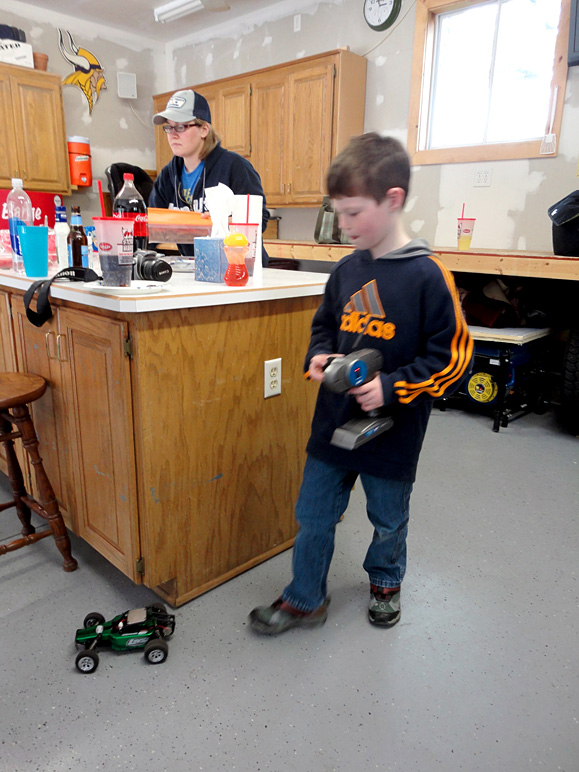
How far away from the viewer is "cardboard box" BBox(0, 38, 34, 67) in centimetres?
448

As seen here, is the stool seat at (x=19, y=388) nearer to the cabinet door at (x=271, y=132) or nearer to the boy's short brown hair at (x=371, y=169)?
the boy's short brown hair at (x=371, y=169)

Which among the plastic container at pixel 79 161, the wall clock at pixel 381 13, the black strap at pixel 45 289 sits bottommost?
the black strap at pixel 45 289

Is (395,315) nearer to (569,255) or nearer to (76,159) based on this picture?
(569,255)

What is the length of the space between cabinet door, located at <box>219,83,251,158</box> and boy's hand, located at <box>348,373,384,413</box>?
419 cm

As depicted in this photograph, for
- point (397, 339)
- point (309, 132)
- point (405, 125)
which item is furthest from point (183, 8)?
point (397, 339)

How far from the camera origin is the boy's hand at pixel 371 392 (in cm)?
108

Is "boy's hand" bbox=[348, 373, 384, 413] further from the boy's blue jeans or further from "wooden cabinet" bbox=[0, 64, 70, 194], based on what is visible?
"wooden cabinet" bbox=[0, 64, 70, 194]

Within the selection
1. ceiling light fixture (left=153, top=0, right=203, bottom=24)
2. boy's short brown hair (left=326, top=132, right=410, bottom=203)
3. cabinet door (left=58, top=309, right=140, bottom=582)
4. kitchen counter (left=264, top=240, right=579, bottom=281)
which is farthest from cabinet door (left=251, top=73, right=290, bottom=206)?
boy's short brown hair (left=326, top=132, right=410, bottom=203)

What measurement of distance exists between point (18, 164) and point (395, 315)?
476cm

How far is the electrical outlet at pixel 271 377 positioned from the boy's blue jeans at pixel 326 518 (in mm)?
283

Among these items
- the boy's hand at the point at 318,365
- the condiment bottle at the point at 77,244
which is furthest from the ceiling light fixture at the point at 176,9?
the boy's hand at the point at 318,365

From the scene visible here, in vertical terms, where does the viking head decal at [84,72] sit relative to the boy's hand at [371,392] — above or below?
above

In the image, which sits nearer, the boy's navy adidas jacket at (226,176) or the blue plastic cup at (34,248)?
the blue plastic cup at (34,248)

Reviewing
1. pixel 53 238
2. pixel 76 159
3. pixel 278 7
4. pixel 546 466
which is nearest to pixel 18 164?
pixel 76 159
